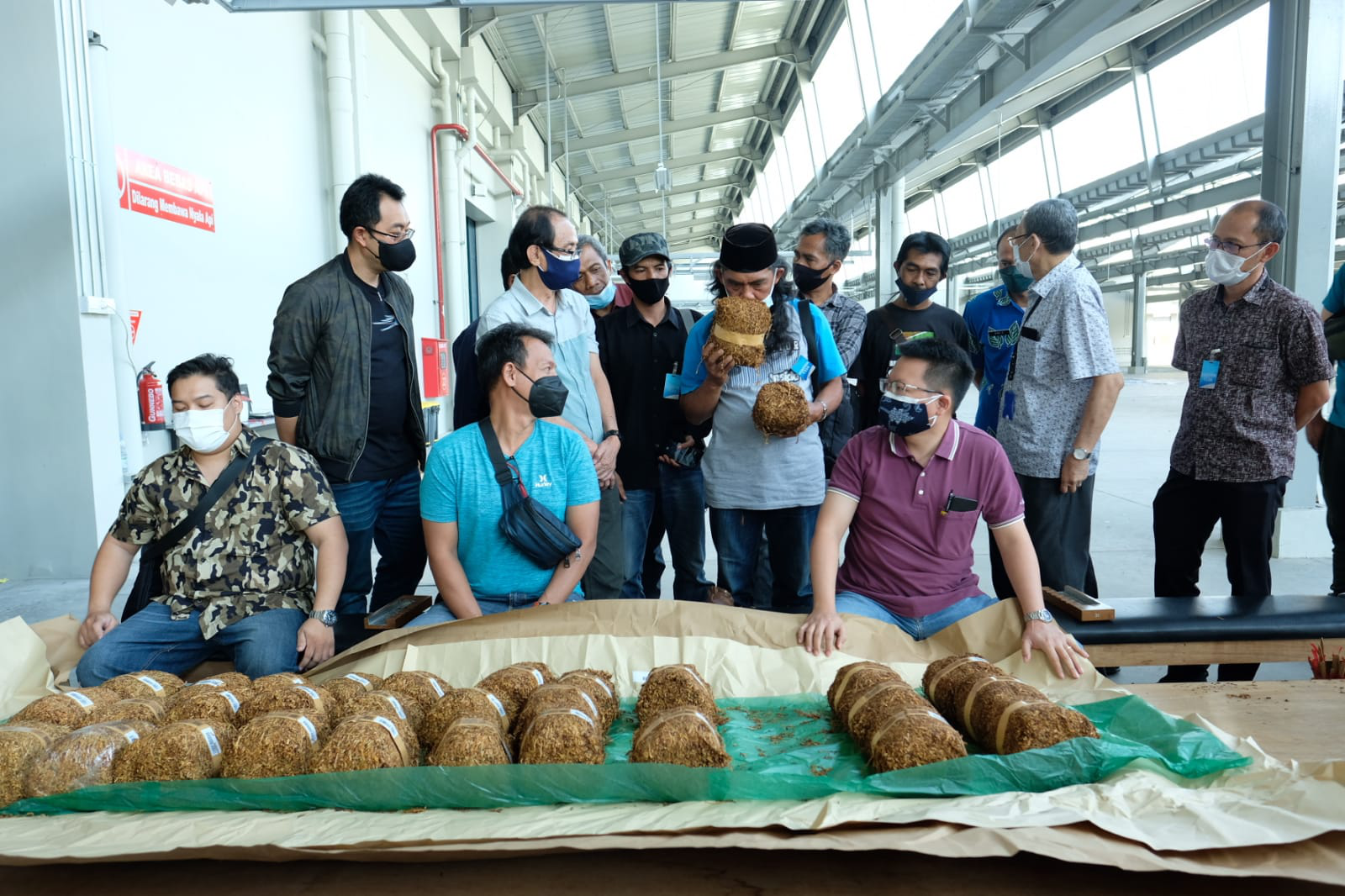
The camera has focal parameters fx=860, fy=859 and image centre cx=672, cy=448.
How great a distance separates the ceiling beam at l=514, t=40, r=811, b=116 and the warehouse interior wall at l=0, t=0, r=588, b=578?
19.0ft

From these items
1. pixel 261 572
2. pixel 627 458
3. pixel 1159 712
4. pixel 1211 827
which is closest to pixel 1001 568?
pixel 627 458

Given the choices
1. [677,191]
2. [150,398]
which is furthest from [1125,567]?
[677,191]

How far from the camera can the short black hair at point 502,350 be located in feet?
8.56

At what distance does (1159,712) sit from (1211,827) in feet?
1.42

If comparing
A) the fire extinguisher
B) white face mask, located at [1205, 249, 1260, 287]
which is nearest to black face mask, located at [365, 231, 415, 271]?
the fire extinguisher

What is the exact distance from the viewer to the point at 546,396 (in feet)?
8.53

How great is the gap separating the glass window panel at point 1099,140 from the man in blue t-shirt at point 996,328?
9.48m

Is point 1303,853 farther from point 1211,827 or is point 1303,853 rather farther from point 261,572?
point 261,572

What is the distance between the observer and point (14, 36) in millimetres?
4242

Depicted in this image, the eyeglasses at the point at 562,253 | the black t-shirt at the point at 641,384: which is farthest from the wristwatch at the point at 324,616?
the eyeglasses at the point at 562,253

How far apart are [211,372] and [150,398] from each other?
268 centimetres

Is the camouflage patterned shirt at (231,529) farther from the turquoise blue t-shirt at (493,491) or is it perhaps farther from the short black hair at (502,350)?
the short black hair at (502,350)

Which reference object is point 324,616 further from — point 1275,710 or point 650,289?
point 1275,710

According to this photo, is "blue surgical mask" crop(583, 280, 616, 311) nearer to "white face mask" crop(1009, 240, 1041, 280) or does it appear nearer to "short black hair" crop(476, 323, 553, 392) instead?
"short black hair" crop(476, 323, 553, 392)
